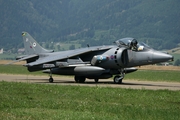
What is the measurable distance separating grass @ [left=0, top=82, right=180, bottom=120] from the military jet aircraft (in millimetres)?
5935

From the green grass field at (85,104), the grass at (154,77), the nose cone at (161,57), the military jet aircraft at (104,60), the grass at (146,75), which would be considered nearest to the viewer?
the green grass field at (85,104)

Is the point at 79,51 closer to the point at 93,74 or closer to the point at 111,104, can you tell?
the point at 93,74

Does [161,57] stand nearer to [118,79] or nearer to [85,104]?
[118,79]

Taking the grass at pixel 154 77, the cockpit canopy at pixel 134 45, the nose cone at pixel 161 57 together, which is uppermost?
the cockpit canopy at pixel 134 45

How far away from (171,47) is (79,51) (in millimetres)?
170346

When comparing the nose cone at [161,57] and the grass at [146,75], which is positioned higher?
the nose cone at [161,57]

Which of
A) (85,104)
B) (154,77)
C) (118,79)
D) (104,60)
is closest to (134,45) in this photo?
(104,60)

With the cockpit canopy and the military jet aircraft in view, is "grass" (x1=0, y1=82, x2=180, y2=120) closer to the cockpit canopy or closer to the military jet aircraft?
the military jet aircraft

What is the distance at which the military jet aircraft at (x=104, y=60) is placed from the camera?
88.4 ft

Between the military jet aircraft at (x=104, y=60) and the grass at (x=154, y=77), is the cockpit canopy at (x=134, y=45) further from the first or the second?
the grass at (x=154, y=77)

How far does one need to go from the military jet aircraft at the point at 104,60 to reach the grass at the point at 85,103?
594 centimetres

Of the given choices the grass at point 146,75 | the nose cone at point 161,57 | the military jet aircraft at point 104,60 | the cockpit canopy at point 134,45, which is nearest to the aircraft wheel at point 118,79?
the military jet aircraft at point 104,60

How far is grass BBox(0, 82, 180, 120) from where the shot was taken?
1393cm

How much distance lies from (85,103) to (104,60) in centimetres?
1130
